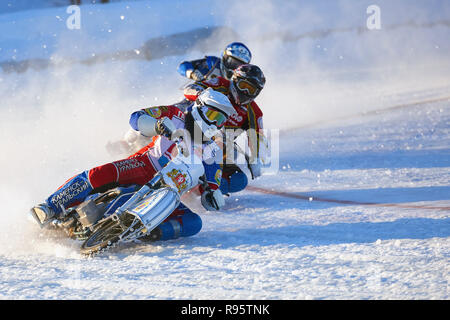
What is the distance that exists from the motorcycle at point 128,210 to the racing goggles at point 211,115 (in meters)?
0.36

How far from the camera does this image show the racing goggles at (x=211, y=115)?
500 centimetres

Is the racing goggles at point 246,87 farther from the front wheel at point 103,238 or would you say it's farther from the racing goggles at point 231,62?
the front wheel at point 103,238

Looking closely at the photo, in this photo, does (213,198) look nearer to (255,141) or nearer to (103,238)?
(103,238)

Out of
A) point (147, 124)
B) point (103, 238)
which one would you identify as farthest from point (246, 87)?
point (103, 238)

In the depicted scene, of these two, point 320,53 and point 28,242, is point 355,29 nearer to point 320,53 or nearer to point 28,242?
point 320,53

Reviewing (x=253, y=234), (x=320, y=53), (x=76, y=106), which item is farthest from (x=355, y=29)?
(x=253, y=234)

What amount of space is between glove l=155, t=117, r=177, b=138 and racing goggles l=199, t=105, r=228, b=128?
0.28 metres

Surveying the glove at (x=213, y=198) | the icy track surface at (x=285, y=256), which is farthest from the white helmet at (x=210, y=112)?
the icy track surface at (x=285, y=256)

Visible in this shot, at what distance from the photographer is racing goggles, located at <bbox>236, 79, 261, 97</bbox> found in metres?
5.93

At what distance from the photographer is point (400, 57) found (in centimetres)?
1770

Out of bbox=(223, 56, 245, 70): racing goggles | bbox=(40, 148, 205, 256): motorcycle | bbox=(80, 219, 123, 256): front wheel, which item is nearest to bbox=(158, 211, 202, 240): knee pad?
bbox=(40, 148, 205, 256): motorcycle

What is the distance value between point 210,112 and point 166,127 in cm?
39

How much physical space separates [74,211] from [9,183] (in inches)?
113
